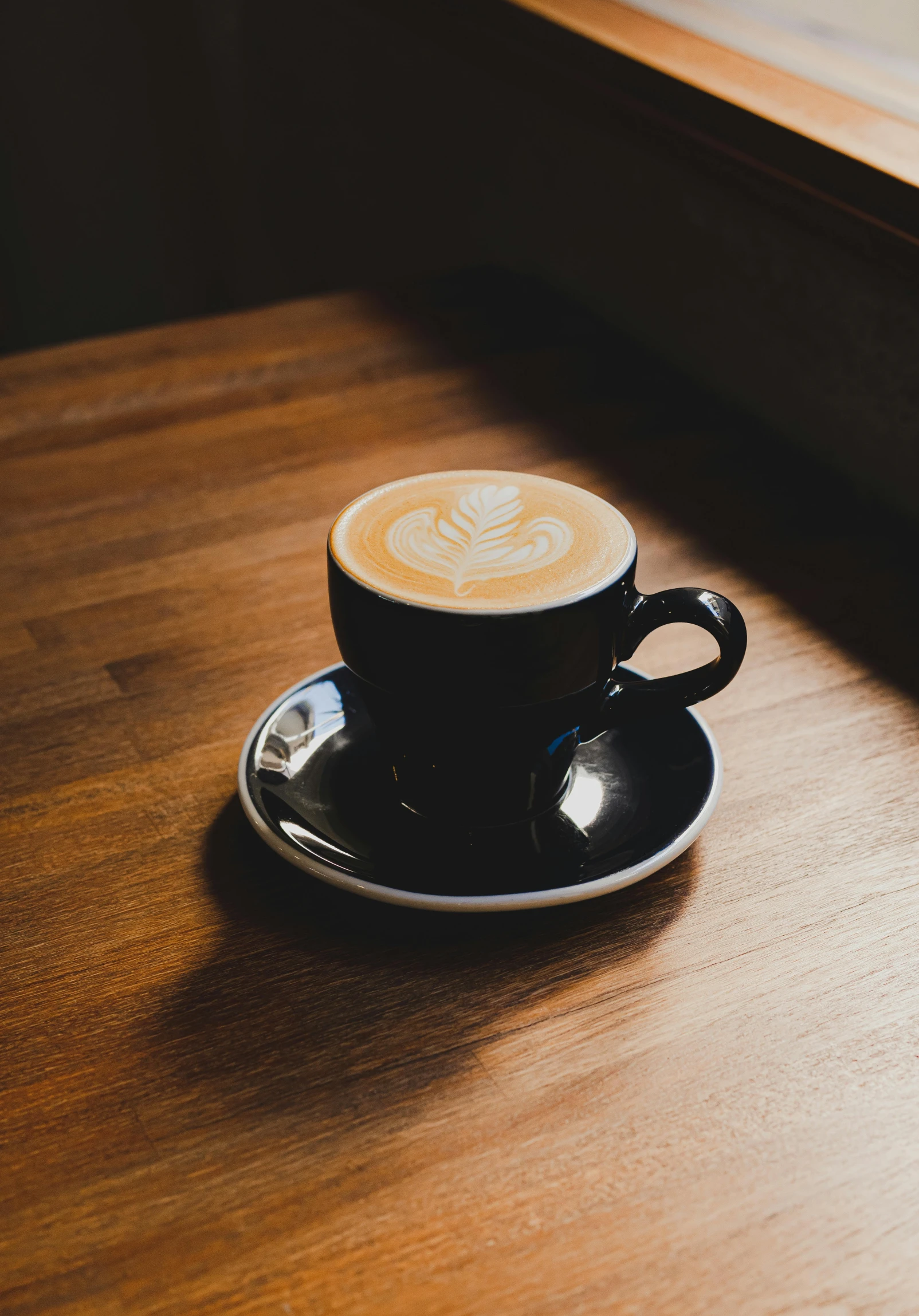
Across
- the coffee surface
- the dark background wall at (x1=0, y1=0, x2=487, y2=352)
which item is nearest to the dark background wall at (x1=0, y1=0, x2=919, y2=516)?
the dark background wall at (x1=0, y1=0, x2=487, y2=352)

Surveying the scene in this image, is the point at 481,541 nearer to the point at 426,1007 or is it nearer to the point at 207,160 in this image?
the point at 426,1007

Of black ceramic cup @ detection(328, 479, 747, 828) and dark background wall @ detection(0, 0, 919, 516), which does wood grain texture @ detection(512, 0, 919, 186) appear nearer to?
dark background wall @ detection(0, 0, 919, 516)

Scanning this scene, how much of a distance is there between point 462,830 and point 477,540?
0.11 metres

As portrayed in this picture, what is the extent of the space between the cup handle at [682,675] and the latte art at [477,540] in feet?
0.13

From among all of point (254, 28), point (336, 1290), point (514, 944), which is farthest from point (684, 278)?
point (254, 28)

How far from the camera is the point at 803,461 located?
2.71 feet

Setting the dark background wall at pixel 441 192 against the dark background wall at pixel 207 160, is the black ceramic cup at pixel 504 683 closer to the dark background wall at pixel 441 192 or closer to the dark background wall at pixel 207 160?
the dark background wall at pixel 441 192

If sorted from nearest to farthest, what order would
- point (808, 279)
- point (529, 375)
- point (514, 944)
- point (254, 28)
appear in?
point (514, 944) → point (808, 279) → point (529, 375) → point (254, 28)

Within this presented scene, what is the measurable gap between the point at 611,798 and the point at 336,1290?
216 mm

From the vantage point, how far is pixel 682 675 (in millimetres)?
460

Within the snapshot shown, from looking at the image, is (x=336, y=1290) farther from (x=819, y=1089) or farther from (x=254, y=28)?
(x=254, y=28)

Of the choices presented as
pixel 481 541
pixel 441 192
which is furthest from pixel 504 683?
pixel 441 192

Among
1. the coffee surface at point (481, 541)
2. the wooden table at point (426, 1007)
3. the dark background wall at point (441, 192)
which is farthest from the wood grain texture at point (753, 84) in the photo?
the coffee surface at point (481, 541)

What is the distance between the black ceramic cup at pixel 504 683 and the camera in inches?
16.0
